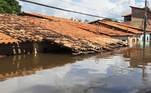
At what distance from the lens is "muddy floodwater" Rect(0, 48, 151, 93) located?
1457cm

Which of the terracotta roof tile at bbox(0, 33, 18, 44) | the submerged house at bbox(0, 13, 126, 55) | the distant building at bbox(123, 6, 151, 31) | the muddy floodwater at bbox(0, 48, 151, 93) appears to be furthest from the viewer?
the distant building at bbox(123, 6, 151, 31)

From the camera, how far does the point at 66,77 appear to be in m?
17.8

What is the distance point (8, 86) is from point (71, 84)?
2685 millimetres

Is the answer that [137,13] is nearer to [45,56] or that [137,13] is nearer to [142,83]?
[45,56]

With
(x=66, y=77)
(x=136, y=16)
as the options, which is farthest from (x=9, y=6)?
(x=66, y=77)

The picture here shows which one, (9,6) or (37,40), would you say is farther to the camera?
(9,6)

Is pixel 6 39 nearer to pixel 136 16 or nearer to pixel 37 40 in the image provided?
pixel 37 40

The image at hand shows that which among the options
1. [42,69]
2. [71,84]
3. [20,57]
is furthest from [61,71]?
[20,57]

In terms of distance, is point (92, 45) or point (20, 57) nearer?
point (20, 57)

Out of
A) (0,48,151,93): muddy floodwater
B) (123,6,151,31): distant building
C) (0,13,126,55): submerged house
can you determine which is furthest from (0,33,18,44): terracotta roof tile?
(123,6,151,31): distant building

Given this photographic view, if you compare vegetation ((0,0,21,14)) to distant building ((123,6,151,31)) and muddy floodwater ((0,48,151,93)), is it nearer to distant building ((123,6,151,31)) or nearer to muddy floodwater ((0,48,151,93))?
muddy floodwater ((0,48,151,93))

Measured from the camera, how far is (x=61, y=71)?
20156 millimetres

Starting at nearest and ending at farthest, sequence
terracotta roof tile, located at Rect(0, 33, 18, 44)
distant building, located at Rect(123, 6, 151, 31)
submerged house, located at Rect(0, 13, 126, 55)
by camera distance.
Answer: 1. terracotta roof tile, located at Rect(0, 33, 18, 44)
2. submerged house, located at Rect(0, 13, 126, 55)
3. distant building, located at Rect(123, 6, 151, 31)

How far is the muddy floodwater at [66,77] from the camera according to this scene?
47.8ft
